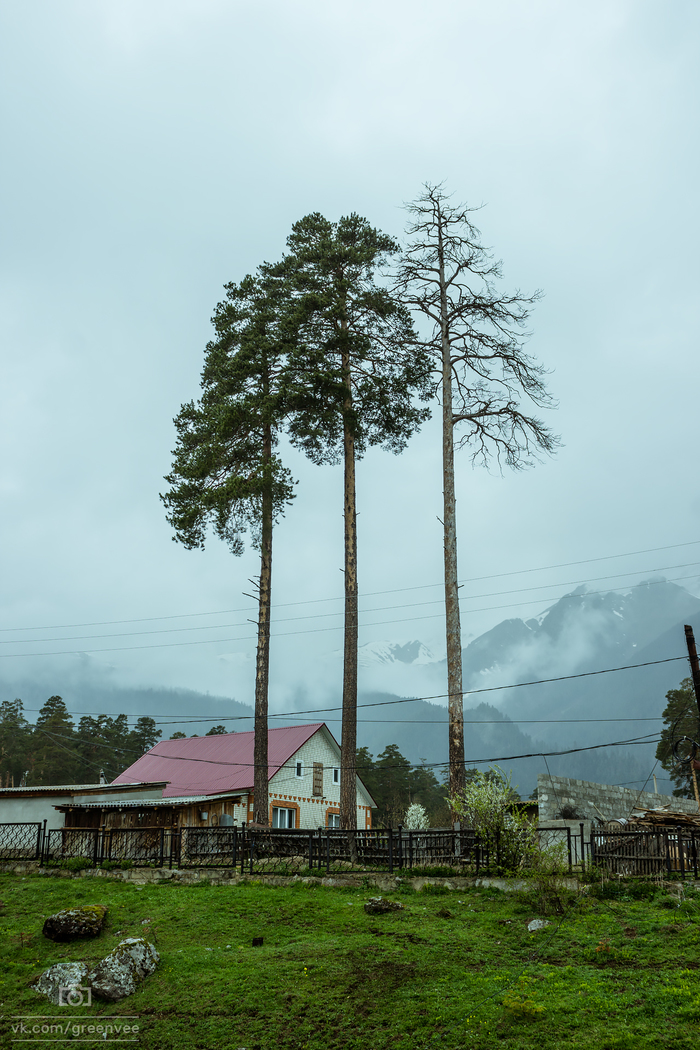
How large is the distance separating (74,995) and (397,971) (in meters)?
4.72

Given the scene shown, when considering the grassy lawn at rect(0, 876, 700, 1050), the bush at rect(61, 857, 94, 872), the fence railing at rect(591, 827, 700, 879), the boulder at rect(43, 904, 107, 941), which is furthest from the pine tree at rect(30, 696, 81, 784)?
the fence railing at rect(591, 827, 700, 879)

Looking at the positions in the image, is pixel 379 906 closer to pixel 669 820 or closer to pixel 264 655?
pixel 669 820

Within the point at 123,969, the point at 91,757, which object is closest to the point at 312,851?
the point at 123,969

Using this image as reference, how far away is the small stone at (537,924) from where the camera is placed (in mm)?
12442

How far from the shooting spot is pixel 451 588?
21.3 m

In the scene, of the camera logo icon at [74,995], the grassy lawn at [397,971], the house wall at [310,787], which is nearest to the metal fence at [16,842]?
the grassy lawn at [397,971]

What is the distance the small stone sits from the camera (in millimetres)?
12442

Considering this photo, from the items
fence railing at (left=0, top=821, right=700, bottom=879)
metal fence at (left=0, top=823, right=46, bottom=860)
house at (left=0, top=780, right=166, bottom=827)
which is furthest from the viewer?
house at (left=0, top=780, right=166, bottom=827)

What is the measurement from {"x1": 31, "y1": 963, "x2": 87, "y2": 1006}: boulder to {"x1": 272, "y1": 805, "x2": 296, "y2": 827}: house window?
23566mm

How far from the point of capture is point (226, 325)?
28047 mm

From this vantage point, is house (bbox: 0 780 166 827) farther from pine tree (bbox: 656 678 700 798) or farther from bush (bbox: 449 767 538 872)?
pine tree (bbox: 656 678 700 798)

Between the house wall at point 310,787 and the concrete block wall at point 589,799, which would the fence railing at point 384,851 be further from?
the house wall at point 310,787

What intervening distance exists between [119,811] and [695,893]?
20257 millimetres

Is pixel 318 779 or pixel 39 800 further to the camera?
pixel 318 779
